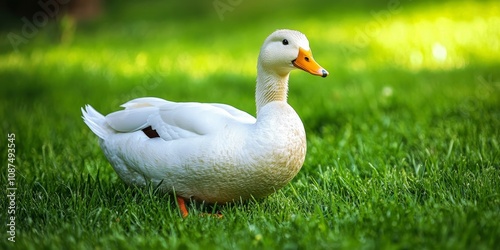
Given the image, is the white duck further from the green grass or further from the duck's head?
the green grass

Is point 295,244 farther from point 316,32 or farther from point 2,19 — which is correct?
point 2,19

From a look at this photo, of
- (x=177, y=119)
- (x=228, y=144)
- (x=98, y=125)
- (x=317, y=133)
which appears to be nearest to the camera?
(x=228, y=144)

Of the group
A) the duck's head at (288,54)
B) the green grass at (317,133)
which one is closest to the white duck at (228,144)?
the duck's head at (288,54)

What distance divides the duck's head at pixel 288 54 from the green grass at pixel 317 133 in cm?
72

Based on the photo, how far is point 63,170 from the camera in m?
4.05

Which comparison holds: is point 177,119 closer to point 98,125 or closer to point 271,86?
point 271,86

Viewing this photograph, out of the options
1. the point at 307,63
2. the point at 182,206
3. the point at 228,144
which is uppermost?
the point at 307,63

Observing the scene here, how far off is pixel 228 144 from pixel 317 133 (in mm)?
2149

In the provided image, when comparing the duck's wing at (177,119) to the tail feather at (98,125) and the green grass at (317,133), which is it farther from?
the green grass at (317,133)

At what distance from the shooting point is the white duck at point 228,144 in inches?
121

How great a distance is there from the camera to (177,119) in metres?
3.29

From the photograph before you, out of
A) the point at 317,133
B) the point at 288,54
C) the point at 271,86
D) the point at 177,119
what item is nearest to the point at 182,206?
the point at 177,119

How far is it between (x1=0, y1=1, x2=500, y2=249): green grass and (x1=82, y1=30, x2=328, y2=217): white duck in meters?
0.14

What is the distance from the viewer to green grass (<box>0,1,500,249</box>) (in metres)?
2.73
